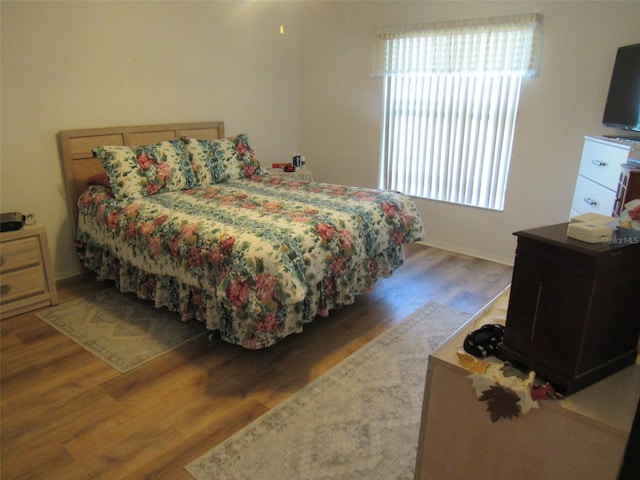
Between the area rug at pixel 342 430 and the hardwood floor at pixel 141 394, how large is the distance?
85mm

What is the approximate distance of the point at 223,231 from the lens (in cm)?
238

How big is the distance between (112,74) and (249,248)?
2.17m

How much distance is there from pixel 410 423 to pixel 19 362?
208 centimetres

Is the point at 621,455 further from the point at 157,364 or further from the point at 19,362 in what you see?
the point at 19,362

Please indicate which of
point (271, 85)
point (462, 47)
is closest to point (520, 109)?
point (462, 47)

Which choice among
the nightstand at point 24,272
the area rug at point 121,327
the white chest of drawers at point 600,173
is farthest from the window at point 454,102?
the nightstand at point 24,272

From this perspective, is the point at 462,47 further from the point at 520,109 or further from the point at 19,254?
the point at 19,254

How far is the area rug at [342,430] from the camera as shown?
1.74 m

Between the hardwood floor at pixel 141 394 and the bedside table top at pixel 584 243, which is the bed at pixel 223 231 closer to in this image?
the hardwood floor at pixel 141 394

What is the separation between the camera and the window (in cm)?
355

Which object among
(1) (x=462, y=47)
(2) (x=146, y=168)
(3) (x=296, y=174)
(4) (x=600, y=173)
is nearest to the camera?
(4) (x=600, y=173)

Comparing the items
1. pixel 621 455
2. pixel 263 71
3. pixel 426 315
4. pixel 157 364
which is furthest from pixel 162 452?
pixel 263 71

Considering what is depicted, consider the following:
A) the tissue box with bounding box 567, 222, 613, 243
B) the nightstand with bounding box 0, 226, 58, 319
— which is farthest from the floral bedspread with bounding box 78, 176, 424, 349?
the tissue box with bounding box 567, 222, 613, 243

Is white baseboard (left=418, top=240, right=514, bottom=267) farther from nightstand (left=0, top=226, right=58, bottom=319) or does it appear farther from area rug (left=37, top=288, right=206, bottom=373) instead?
nightstand (left=0, top=226, right=58, bottom=319)
